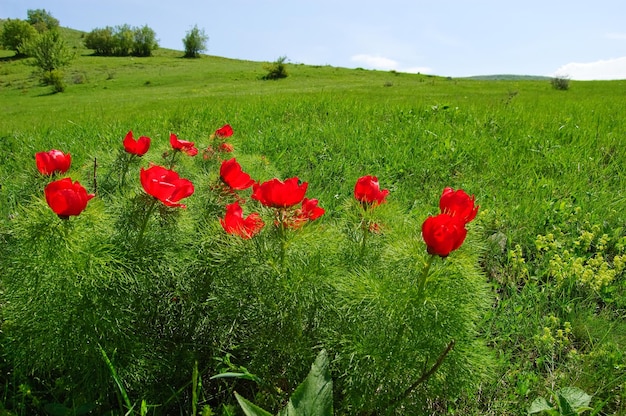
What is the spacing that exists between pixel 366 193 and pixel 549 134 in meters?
4.19

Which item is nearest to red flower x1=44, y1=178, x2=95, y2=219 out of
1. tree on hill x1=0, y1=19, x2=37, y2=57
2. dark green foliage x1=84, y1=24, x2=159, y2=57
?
dark green foliage x1=84, y1=24, x2=159, y2=57

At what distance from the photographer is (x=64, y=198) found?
1262 mm

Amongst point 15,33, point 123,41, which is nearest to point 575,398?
point 123,41

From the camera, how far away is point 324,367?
1.19 m

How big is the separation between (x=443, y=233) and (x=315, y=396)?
1.86 ft

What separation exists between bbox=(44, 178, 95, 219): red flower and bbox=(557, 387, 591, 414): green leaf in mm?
1649

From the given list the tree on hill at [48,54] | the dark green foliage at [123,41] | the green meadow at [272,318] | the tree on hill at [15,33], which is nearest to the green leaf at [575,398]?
the green meadow at [272,318]

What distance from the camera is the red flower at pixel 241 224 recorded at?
4.57ft

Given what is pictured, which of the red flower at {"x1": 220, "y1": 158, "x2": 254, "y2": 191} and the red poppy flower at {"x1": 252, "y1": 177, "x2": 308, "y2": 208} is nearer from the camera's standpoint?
the red poppy flower at {"x1": 252, "y1": 177, "x2": 308, "y2": 208}

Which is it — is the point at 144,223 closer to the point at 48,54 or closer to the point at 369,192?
the point at 369,192

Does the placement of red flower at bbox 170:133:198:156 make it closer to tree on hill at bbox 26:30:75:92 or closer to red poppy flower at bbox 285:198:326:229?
red poppy flower at bbox 285:198:326:229

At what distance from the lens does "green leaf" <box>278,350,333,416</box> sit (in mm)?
1167

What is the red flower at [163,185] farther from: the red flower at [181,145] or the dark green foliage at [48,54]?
the dark green foliage at [48,54]

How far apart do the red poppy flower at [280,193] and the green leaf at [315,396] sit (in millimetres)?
452
